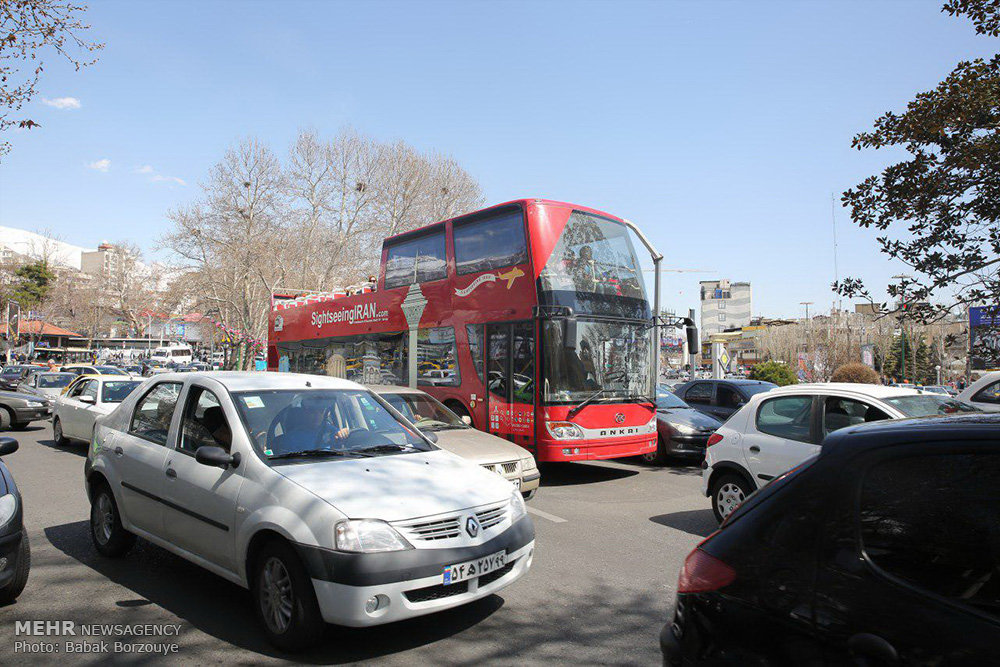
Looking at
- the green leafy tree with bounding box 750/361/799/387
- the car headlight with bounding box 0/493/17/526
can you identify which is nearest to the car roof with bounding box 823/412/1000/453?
the car headlight with bounding box 0/493/17/526

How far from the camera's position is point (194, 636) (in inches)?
162

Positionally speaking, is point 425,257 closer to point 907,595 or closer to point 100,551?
point 100,551

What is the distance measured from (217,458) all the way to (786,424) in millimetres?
5441

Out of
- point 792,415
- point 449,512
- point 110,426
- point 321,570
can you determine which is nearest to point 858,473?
point 449,512

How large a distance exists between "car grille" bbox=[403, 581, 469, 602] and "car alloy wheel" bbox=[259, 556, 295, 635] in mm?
697

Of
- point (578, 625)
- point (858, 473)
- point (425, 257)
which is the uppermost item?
point (425, 257)

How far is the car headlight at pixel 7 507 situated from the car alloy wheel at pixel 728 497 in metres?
6.29

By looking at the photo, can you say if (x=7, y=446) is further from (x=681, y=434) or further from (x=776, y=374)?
(x=776, y=374)

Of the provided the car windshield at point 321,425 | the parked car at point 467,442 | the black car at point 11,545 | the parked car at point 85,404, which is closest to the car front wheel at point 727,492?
the parked car at point 467,442

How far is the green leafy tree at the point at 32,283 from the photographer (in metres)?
53.8

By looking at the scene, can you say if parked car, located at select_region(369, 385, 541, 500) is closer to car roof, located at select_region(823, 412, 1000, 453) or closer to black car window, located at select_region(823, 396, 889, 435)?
black car window, located at select_region(823, 396, 889, 435)

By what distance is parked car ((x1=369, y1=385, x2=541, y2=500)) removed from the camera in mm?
7875

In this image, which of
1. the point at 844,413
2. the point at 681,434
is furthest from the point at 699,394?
the point at 844,413

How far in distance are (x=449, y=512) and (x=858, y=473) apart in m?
2.51
